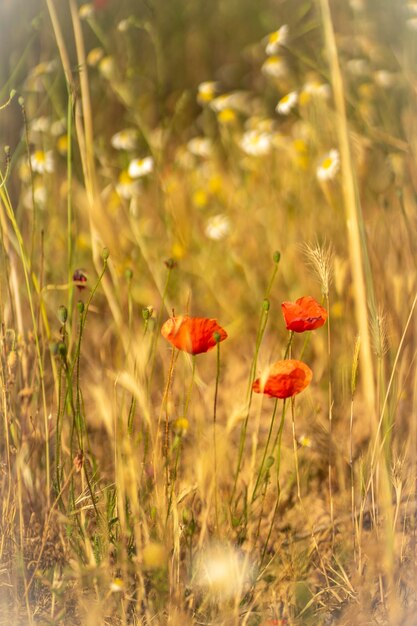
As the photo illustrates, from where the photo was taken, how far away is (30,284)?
0.67 metres

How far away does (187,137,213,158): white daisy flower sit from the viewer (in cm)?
103

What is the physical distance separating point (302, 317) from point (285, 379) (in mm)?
47

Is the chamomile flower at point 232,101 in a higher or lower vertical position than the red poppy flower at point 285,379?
higher

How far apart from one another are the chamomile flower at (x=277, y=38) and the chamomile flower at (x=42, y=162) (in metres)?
0.23

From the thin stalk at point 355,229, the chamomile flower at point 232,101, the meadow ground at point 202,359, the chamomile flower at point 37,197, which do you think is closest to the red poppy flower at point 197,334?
the meadow ground at point 202,359

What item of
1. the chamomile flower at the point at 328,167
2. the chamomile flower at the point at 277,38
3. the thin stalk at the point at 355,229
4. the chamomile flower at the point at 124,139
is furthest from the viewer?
the chamomile flower at the point at 124,139

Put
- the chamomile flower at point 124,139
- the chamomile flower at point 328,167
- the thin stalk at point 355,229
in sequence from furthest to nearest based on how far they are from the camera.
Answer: the chamomile flower at point 124,139 < the chamomile flower at point 328,167 < the thin stalk at point 355,229

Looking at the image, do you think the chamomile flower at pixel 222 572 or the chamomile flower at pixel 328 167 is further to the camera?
the chamomile flower at pixel 328 167

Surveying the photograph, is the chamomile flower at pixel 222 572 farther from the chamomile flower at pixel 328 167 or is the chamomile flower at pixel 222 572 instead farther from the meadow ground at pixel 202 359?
the chamomile flower at pixel 328 167

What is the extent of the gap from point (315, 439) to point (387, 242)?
183 mm

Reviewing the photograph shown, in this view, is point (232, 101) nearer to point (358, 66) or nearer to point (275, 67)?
point (275, 67)

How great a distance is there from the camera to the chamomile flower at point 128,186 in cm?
91

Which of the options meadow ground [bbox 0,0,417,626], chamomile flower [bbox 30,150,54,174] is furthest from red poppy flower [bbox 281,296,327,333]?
chamomile flower [bbox 30,150,54,174]

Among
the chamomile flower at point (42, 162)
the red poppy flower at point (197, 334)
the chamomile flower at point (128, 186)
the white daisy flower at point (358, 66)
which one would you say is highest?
the white daisy flower at point (358, 66)
